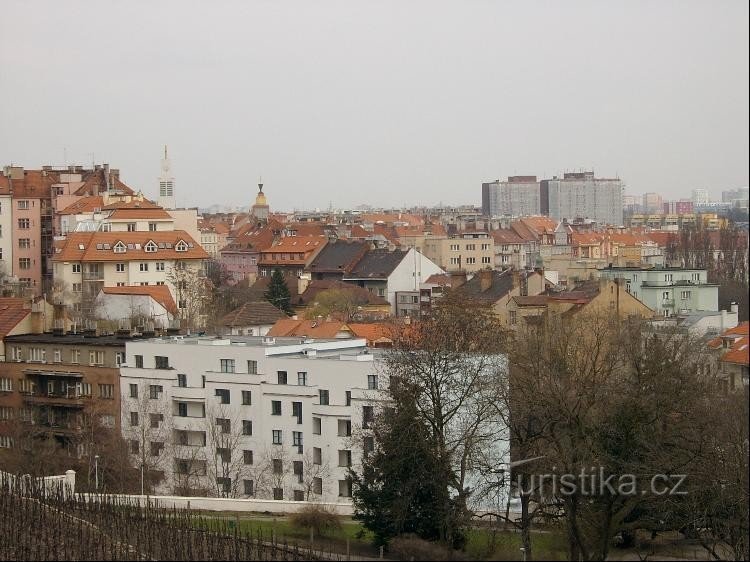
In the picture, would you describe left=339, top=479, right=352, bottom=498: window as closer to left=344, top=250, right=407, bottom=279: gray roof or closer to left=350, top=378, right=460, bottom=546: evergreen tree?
left=350, top=378, right=460, bottom=546: evergreen tree

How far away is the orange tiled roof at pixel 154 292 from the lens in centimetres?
3962

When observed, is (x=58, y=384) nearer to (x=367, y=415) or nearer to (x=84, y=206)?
(x=367, y=415)

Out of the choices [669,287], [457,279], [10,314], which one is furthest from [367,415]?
[457,279]

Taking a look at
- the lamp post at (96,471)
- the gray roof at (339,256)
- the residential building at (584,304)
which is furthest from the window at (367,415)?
the gray roof at (339,256)

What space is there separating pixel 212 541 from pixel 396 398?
3.50m

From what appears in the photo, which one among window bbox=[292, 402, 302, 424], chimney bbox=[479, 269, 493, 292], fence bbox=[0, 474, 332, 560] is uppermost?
chimney bbox=[479, 269, 493, 292]

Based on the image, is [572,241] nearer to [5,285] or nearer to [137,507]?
[5,285]

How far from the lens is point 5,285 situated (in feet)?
146

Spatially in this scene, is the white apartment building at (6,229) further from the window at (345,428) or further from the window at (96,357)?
the window at (345,428)

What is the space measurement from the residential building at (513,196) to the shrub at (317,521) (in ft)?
374

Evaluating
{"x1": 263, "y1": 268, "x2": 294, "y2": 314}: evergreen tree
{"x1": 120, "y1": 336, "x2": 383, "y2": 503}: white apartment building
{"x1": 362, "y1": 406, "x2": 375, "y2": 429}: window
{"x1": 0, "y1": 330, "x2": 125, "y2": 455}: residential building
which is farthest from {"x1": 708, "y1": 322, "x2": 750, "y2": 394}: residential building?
{"x1": 263, "y1": 268, "x2": 294, "y2": 314}: evergreen tree

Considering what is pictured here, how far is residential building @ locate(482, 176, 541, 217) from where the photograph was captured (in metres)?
134

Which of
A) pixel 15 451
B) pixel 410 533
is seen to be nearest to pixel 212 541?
pixel 410 533

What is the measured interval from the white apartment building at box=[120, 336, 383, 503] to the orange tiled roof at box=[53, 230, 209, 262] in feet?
51.6
